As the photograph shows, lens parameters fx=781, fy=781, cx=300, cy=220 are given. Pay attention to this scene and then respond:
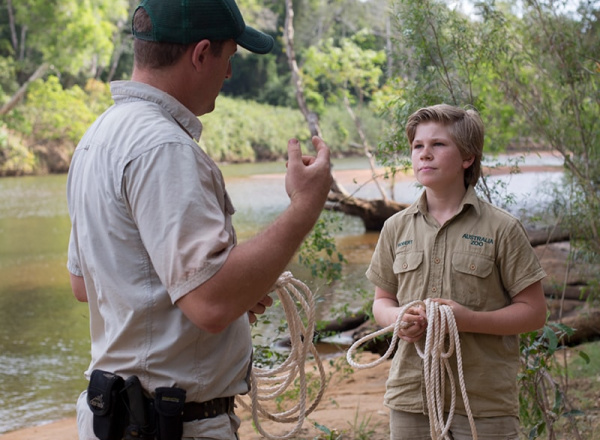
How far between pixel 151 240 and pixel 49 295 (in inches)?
383

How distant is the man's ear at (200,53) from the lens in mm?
1756

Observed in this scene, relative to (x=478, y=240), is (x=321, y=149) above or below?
above

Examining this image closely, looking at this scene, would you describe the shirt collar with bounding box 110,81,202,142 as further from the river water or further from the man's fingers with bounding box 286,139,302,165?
the river water

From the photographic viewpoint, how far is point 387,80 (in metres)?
5.69

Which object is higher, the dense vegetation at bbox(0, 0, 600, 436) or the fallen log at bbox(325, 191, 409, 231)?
the dense vegetation at bbox(0, 0, 600, 436)

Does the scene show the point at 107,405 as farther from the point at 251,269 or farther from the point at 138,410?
the point at 251,269

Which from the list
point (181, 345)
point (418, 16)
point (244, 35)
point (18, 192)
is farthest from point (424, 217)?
point (18, 192)

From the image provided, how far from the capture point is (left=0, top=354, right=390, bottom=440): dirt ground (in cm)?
458

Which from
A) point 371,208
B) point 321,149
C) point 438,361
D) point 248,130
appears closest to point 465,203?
point 438,361

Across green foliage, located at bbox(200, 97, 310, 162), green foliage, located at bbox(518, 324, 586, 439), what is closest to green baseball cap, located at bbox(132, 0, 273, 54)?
green foliage, located at bbox(518, 324, 586, 439)

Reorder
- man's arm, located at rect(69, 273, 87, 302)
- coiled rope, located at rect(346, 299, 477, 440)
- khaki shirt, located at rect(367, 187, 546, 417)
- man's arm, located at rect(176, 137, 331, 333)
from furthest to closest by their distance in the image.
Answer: khaki shirt, located at rect(367, 187, 546, 417) < coiled rope, located at rect(346, 299, 477, 440) < man's arm, located at rect(69, 273, 87, 302) < man's arm, located at rect(176, 137, 331, 333)

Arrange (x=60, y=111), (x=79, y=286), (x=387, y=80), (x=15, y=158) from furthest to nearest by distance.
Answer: (x=15, y=158) → (x=60, y=111) → (x=387, y=80) → (x=79, y=286)

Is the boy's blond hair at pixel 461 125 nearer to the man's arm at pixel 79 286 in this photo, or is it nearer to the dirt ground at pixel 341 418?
the man's arm at pixel 79 286

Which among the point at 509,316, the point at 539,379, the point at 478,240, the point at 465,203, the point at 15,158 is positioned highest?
the point at 465,203
